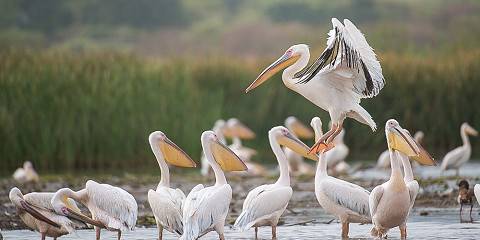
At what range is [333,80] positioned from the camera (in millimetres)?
10938

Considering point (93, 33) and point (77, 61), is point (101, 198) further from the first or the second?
point (93, 33)

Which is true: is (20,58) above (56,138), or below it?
above

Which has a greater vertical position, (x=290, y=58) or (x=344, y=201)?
(x=290, y=58)

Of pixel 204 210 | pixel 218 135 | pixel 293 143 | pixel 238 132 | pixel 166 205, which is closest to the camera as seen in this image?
pixel 204 210

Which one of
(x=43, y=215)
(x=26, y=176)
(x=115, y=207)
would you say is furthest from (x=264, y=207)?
(x=26, y=176)

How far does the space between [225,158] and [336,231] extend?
4.34ft

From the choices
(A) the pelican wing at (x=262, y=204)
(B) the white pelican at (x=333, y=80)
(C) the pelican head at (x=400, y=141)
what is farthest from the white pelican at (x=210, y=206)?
(C) the pelican head at (x=400, y=141)

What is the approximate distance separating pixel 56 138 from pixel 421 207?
6.56 m

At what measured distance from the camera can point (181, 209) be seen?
357 inches

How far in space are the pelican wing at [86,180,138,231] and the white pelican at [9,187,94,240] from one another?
0.19 metres

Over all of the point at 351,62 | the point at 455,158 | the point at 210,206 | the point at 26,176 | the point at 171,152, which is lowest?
the point at 26,176

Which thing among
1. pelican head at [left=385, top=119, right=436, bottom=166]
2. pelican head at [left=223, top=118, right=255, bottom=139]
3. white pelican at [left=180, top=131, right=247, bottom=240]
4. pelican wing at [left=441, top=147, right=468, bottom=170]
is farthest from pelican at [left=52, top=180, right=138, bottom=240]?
pelican head at [left=223, top=118, right=255, bottom=139]

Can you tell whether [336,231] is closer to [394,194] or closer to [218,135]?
[394,194]

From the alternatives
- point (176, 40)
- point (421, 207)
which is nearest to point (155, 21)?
point (176, 40)
